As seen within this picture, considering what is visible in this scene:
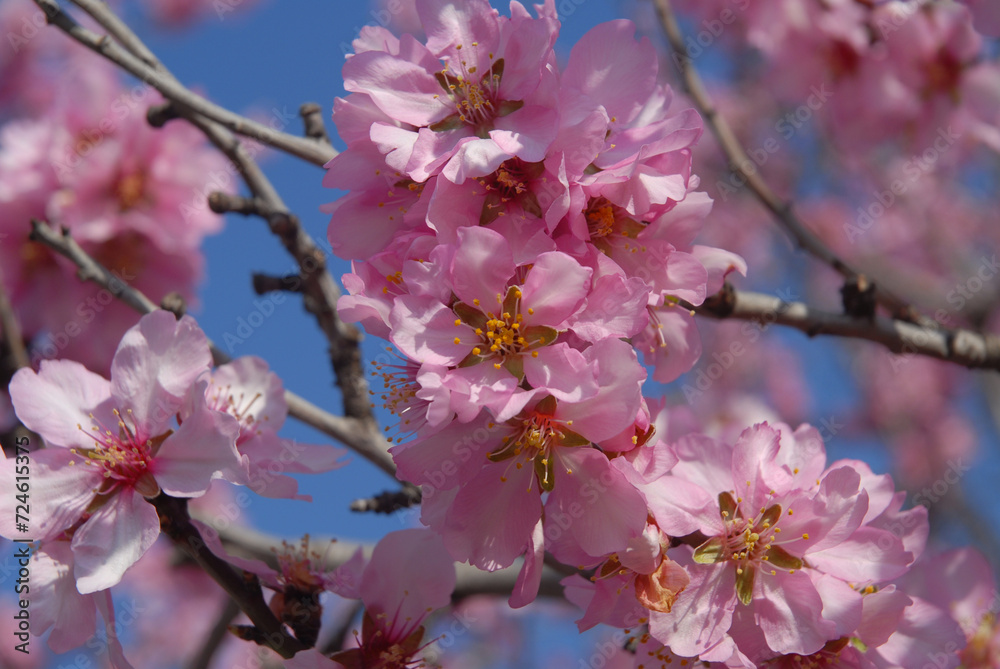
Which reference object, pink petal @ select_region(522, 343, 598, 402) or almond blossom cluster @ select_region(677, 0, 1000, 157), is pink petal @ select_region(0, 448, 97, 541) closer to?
pink petal @ select_region(522, 343, 598, 402)

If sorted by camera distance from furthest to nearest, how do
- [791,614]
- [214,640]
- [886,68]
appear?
[886,68]
[214,640]
[791,614]

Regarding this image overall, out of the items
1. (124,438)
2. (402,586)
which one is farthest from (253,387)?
(402,586)

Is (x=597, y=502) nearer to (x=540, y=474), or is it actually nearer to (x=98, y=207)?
(x=540, y=474)

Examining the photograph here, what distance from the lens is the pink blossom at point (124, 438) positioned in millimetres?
1549

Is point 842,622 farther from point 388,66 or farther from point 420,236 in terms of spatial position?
point 388,66

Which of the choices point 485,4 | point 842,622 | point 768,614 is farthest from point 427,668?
point 485,4

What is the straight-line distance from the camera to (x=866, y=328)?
2.25 metres

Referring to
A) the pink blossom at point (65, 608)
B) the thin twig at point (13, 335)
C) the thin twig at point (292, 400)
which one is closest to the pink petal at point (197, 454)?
the pink blossom at point (65, 608)

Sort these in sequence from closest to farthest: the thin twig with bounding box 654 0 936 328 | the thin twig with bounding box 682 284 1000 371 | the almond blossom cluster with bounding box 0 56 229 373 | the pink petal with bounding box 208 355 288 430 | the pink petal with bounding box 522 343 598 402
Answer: the pink petal with bounding box 522 343 598 402, the pink petal with bounding box 208 355 288 430, the thin twig with bounding box 682 284 1000 371, the thin twig with bounding box 654 0 936 328, the almond blossom cluster with bounding box 0 56 229 373

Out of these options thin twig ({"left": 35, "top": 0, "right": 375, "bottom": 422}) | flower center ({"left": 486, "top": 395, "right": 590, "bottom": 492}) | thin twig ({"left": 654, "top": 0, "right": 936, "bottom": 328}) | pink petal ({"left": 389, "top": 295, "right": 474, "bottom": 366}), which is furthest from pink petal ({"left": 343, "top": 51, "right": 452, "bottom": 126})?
thin twig ({"left": 654, "top": 0, "right": 936, "bottom": 328})

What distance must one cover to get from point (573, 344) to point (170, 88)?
1.29 metres

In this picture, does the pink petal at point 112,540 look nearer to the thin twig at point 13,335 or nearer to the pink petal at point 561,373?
the pink petal at point 561,373

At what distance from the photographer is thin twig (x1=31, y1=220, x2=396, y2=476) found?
2111mm

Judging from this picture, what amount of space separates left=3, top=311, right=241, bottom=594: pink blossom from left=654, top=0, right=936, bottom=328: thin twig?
5.78 ft
